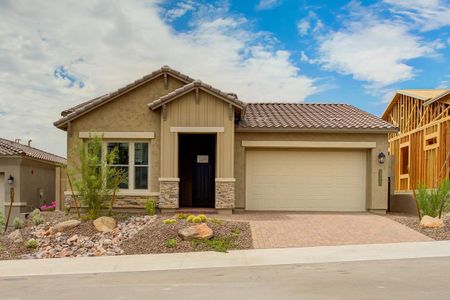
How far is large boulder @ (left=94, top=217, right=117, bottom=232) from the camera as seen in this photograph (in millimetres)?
14734

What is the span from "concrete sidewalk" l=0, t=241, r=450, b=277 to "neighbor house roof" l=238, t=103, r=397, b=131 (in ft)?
22.0

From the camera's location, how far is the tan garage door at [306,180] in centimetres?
1891

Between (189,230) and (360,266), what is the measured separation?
4.84 meters

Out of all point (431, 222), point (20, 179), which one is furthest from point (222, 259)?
point (20, 179)

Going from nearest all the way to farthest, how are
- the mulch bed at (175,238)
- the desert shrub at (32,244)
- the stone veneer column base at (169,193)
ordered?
the mulch bed at (175,238)
the desert shrub at (32,244)
the stone veneer column base at (169,193)

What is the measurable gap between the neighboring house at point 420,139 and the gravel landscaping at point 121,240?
9021 mm

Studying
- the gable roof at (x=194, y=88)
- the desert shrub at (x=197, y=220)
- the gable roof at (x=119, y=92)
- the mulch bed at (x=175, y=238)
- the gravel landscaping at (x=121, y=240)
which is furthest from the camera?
the gable roof at (x=119, y=92)

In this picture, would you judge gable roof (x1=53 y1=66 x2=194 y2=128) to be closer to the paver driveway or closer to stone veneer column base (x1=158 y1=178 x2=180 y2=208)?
stone veneer column base (x1=158 y1=178 x2=180 y2=208)

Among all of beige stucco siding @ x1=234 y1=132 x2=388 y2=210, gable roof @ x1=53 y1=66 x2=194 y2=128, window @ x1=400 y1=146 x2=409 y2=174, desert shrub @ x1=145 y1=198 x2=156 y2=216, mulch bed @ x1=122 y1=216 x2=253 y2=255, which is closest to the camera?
mulch bed @ x1=122 y1=216 x2=253 y2=255

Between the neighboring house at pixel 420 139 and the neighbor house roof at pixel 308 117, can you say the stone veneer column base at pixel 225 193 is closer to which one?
the neighbor house roof at pixel 308 117

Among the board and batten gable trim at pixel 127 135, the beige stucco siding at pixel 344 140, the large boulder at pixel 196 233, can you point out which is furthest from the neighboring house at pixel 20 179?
the large boulder at pixel 196 233

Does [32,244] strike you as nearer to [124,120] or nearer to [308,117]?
[124,120]

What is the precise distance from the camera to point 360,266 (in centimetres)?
1028

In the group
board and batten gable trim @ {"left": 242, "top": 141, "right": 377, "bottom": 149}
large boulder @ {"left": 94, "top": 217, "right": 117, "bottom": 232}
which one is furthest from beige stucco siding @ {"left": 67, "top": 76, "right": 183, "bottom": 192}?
board and batten gable trim @ {"left": 242, "top": 141, "right": 377, "bottom": 149}
